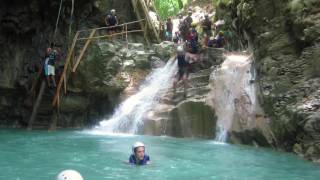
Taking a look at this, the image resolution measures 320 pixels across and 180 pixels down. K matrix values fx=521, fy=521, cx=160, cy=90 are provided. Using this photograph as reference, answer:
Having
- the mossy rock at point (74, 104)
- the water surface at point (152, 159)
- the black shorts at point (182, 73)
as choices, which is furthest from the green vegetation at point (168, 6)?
the water surface at point (152, 159)

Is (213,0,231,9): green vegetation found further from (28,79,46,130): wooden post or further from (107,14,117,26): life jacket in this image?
(28,79,46,130): wooden post

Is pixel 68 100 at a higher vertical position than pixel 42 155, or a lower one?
higher

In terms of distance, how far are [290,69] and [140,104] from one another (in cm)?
692

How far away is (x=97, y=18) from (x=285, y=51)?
1177cm

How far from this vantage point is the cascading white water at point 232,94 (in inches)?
656

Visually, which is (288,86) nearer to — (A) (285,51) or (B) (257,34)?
(A) (285,51)

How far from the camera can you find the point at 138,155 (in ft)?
36.0

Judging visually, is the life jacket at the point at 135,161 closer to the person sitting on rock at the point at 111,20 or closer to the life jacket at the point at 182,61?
the life jacket at the point at 182,61

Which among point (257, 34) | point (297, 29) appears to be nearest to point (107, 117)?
point (257, 34)

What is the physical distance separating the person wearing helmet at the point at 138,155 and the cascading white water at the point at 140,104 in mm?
7547

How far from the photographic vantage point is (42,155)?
43.4 ft

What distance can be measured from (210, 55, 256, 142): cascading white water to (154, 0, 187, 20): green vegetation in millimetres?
22802

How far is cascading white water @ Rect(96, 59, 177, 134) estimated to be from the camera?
1942 cm

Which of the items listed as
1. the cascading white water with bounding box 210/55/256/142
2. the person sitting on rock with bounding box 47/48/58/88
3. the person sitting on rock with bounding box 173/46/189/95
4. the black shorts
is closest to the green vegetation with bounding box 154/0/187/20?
the person sitting on rock with bounding box 47/48/58/88
